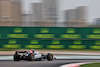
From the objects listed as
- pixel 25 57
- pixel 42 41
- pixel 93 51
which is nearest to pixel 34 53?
pixel 25 57

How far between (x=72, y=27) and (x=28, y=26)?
3.81 meters

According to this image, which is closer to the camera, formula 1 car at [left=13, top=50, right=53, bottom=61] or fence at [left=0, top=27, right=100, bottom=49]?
formula 1 car at [left=13, top=50, right=53, bottom=61]

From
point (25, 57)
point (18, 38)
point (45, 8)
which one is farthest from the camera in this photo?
point (45, 8)

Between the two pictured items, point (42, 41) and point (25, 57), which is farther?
point (42, 41)

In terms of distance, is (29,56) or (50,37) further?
(50,37)

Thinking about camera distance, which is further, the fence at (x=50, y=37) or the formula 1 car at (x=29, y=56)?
the fence at (x=50, y=37)

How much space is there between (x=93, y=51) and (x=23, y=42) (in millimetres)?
6058

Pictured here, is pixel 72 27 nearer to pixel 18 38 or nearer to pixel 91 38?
pixel 91 38

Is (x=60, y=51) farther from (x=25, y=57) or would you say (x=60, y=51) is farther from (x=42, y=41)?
(x=25, y=57)

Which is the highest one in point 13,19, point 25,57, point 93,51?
point 13,19

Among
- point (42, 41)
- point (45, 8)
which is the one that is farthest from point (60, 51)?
point (45, 8)

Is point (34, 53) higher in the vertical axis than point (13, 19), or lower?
lower

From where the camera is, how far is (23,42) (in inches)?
761

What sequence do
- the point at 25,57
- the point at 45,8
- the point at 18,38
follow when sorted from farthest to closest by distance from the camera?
1. the point at 45,8
2. the point at 18,38
3. the point at 25,57
